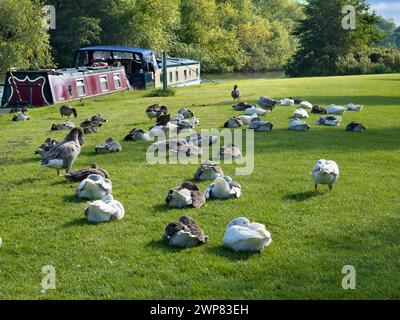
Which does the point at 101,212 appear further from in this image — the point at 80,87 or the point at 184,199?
the point at 80,87

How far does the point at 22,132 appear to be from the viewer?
14352 mm

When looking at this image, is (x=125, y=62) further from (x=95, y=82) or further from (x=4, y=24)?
(x=4, y=24)

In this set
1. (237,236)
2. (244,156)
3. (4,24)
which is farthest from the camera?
(4,24)

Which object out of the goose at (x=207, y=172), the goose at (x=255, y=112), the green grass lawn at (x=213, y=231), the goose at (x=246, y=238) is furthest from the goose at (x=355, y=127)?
the goose at (x=246, y=238)

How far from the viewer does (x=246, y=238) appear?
5555 millimetres

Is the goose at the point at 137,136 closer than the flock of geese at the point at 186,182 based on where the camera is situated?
No

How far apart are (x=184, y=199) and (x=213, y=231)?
97cm

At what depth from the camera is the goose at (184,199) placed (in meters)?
7.18

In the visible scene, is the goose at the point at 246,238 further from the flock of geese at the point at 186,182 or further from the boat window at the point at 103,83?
the boat window at the point at 103,83

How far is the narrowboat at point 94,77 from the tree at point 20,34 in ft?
31.1

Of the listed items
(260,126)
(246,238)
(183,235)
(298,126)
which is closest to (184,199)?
(183,235)

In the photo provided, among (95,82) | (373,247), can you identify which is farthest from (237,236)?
(95,82)

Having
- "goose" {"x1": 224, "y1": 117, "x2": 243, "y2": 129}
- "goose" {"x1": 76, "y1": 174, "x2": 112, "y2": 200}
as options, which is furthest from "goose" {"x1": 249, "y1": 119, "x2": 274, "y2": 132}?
"goose" {"x1": 76, "y1": 174, "x2": 112, "y2": 200}

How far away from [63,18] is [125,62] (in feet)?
67.6
